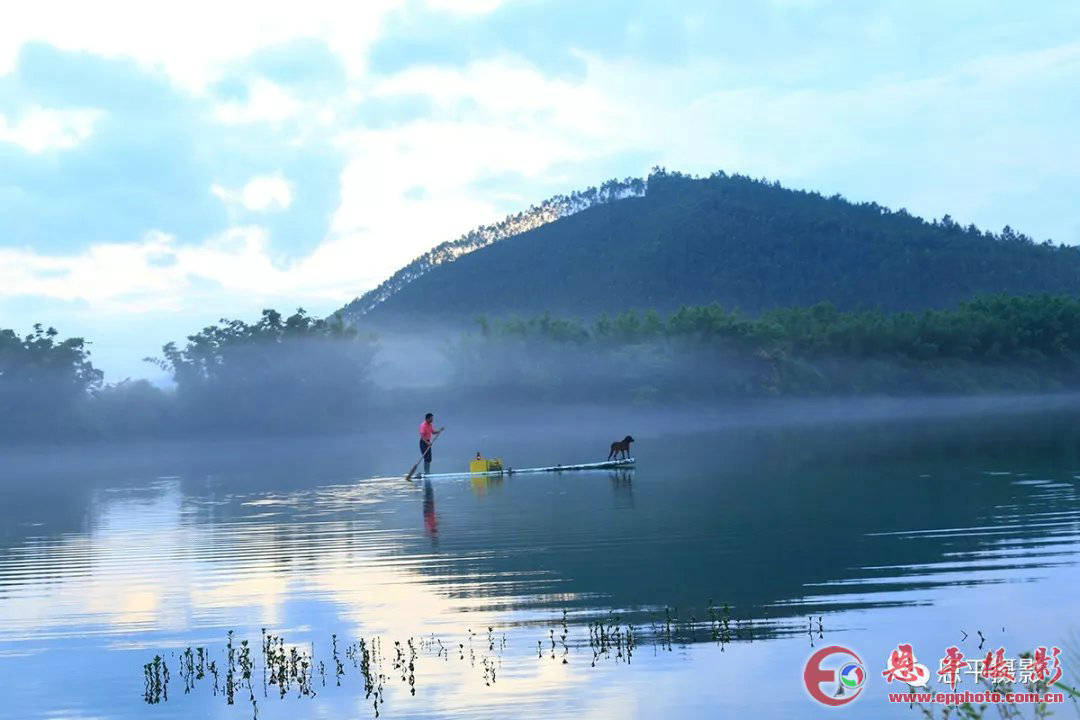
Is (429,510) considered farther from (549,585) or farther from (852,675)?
(852,675)

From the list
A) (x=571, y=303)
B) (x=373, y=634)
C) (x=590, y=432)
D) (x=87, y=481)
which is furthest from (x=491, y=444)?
(x=571, y=303)

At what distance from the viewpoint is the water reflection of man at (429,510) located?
23.0m

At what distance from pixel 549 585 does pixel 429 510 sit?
10.9 metres

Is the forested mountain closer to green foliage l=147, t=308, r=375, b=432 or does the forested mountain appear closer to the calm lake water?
green foliage l=147, t=308, r=375, b=432

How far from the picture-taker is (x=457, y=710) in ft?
34.5

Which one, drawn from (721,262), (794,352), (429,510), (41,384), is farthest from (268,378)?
(721,262)

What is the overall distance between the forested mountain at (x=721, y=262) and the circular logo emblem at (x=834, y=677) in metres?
123

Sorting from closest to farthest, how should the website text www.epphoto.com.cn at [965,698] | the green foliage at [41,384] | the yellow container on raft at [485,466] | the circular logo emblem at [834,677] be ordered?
the website text www.epphoto.com.cn at [965,698], the circular logo emblem at [834,677], the yellow container on raft at [485,466], the green foliage at [41,384]

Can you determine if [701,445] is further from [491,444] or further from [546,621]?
[546,621]

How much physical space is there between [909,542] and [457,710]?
31.0ft

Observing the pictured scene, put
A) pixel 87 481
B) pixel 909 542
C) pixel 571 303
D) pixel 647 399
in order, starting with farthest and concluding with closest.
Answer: pixel 571 303
pixel 647 399
pixel 87 481
pixel 909 542

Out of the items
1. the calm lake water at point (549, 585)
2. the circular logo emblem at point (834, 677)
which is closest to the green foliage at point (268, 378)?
the calm lake water at point (549, 585)

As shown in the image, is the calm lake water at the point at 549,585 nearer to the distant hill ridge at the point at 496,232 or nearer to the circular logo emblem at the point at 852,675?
the circular logo emblem at the point at 852,675

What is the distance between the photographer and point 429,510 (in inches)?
1037
